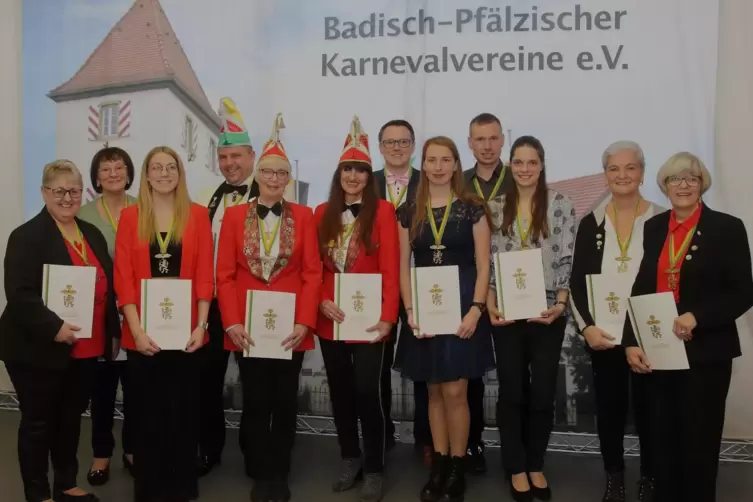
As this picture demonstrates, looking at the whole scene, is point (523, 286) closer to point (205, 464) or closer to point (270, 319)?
point (270, 319)

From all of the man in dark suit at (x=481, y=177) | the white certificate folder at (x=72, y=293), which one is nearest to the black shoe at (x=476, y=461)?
the man in dark suit at (x=481, y=177)

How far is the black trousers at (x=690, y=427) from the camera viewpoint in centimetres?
257

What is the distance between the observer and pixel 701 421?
257 cm

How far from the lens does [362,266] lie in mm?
3047

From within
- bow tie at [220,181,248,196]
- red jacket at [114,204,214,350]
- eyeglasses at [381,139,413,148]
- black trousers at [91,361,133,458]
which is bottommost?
black trousers at [91,361,133,458]

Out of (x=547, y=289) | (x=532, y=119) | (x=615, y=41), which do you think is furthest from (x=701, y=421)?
(x=615, y=41)

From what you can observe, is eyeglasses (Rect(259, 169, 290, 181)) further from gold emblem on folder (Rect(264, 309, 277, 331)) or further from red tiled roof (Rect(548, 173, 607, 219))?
red tiled roof (Rect(548, 173, 607, 219))

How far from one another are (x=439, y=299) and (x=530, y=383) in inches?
25.4

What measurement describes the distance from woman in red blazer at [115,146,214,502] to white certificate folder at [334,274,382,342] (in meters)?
0.63

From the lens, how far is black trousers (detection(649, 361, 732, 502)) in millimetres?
2572

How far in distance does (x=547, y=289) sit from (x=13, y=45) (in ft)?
14.2

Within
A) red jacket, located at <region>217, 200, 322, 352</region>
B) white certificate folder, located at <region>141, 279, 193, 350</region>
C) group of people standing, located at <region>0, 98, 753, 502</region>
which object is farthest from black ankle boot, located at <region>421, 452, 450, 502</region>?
white certificate folder, located at <region>141, 279, 193, 350</region>

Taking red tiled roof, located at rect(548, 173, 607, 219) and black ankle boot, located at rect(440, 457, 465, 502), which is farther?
red tiled roof, located at rect(548, 173, 607, 219)

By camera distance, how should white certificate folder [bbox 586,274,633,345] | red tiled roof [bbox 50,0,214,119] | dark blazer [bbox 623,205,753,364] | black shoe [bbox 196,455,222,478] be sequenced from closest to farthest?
dark blazer [bbox 623,205,753,364], white certificate folder [bbox 586,274,633,345], black shoe [bbox 196,455,222,478], red tiled roof [bbox 50,0,214,119]
